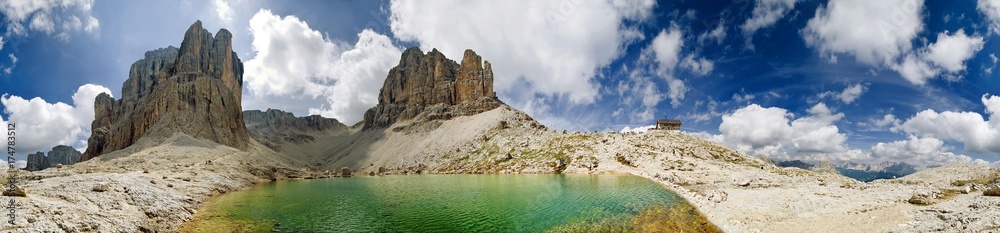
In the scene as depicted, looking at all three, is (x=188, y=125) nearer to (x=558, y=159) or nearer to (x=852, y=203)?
(x=558, y=159)

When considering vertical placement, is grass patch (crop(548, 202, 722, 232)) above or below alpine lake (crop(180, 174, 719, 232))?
below

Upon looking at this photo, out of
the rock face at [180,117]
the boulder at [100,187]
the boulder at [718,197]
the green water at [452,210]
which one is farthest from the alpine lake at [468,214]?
the rock face at [180,117]

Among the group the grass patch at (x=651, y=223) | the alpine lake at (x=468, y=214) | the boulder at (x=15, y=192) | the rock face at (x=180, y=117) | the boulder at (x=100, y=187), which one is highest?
the rock face at (x=180, y=117)

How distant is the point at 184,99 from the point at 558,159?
15890 centimetres

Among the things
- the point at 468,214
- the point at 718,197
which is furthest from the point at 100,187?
the point at 718,197

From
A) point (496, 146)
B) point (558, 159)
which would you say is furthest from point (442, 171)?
point (558, 159)

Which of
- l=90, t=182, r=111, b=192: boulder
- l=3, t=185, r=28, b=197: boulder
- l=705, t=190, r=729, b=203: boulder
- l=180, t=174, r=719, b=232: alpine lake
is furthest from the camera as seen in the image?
l=705, t=190, r=729, b=203: boulder

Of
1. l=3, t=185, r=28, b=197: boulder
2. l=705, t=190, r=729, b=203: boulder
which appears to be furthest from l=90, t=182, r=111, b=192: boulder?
l=705, t=190, r=729, b=203: boulder

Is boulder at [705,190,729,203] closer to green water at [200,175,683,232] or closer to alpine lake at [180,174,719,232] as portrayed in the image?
alpine lake at [180,174,719,232]

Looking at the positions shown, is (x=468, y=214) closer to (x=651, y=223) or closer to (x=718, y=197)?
(x=651, y=223)

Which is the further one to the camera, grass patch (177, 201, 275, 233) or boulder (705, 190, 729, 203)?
boulder (705, 190, 729, 203)

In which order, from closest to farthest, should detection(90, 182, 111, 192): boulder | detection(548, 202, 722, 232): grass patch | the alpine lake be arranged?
detection(548, 202, 722, 232): grass patch, the alpine lake, detection(90, 182, 111, 192): boulder

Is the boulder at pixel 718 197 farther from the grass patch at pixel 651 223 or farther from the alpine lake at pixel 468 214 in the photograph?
the grass patch at pixel 651 223

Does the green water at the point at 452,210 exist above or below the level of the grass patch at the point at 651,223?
above
